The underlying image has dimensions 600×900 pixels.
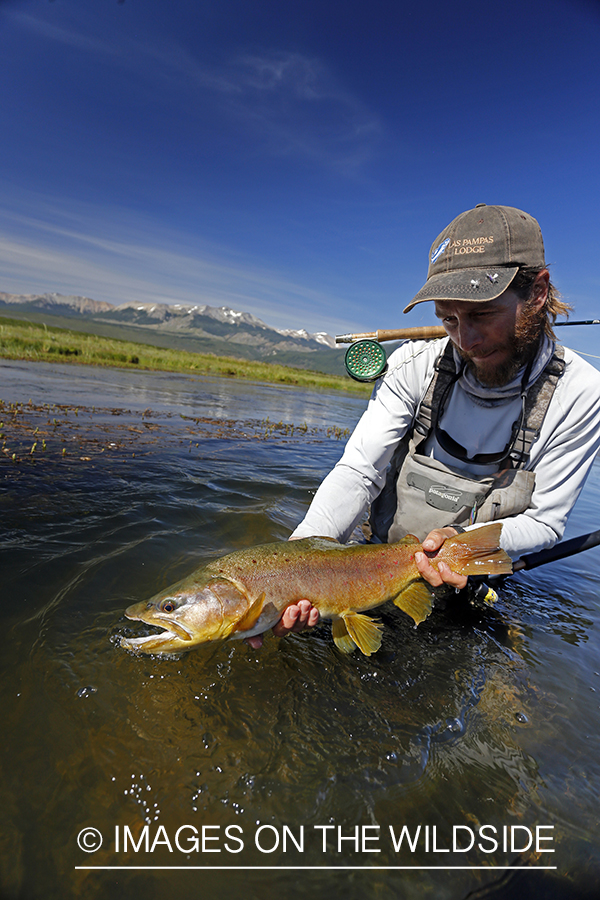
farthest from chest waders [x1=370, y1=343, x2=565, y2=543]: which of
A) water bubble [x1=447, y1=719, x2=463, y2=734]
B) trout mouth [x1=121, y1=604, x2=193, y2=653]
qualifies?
trout mouth [x1=121, y1=604, x2=193, y2=653]

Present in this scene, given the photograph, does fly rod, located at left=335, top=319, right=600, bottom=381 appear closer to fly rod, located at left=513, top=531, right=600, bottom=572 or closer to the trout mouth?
fly rod, located at left=513, top=531, right=600, bottom=572

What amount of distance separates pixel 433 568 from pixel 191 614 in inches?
62.7

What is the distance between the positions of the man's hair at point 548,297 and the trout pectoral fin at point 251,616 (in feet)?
8.28

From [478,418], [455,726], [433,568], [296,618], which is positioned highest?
[478,418]

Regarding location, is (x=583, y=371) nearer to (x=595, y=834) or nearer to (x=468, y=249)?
(x=468, y=249)

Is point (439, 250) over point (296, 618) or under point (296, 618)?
over

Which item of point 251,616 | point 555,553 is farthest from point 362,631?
point 555,553

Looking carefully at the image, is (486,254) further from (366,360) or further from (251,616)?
(251,616)

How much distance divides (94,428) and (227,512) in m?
4.91

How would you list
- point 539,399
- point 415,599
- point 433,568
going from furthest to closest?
point 539,399
point 415,599
point 433,568

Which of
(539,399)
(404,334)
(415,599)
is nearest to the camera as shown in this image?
(415,599)

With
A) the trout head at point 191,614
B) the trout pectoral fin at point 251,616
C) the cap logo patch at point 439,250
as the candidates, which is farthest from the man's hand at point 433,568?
the cap logo patch at point 439,250

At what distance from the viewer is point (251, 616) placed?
2385 millimetres

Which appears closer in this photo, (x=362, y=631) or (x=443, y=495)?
(x=362, y=631)
